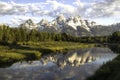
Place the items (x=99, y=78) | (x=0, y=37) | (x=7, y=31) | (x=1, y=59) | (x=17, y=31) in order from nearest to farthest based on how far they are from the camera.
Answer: (x=99, y=78), (x=1, y=59), (x=0, y=37), (x=7, y=31), (x=17, y=31)

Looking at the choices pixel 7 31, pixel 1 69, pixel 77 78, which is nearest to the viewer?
pixel 77 78

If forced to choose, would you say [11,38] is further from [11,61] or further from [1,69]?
[1,69]

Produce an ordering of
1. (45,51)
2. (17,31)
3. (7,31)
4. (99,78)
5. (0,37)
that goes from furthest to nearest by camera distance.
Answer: (17,31) → (7,31) → (0,37) → (45,51) → (99,78)

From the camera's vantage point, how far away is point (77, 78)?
51.6m

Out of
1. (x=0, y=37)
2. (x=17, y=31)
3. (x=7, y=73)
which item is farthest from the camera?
(x=17, y=31)

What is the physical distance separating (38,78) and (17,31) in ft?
452

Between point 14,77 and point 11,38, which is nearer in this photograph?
point 14,77

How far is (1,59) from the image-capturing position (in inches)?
2913

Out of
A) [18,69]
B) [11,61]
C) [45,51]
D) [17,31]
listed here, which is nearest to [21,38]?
[17,31]

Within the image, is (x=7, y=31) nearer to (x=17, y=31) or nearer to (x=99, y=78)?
(x=17, y=31)

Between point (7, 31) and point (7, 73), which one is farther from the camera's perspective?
point (7, 31)

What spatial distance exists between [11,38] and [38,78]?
124 meters

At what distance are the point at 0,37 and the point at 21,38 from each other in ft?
85.6

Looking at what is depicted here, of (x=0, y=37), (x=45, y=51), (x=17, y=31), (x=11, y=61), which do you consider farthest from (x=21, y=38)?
(x=11, y=61)
